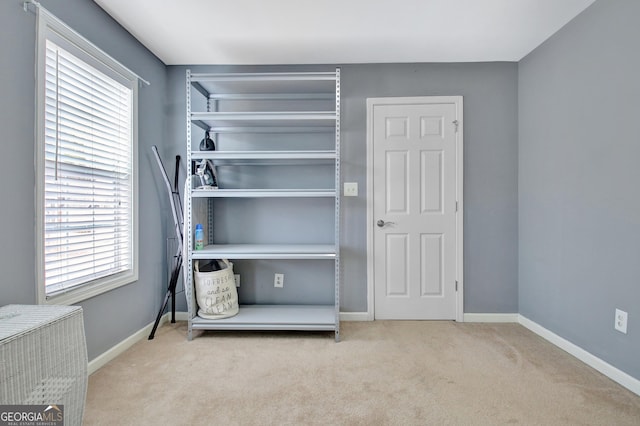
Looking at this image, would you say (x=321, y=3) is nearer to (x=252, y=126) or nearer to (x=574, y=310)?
(x=252, y=126)

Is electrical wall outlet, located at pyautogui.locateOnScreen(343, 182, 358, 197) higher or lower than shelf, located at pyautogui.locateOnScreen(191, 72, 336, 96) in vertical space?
lower

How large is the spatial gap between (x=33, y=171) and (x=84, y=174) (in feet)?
1.11

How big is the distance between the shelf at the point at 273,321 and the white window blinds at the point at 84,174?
798 millimetres

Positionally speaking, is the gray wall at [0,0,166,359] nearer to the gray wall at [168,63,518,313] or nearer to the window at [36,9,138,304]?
the window at [36,9,138,304]

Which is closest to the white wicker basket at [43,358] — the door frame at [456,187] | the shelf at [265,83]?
the shelf at [265,83]

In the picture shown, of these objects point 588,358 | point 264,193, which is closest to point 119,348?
point 264,193

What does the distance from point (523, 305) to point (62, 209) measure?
140 inches

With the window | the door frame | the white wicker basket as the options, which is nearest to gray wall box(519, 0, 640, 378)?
the door frame

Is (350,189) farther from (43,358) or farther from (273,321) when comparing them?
Result: (43,358)

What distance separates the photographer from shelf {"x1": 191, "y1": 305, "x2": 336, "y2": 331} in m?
2.37

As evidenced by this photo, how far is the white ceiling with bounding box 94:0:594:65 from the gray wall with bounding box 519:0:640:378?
29 cm

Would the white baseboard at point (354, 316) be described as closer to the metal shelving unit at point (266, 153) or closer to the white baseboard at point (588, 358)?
the metal shelving unit at point (266, 153)

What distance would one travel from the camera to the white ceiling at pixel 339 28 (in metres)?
1.97

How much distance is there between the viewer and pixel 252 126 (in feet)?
8.98
